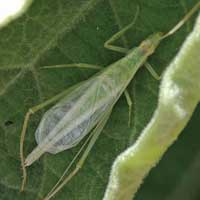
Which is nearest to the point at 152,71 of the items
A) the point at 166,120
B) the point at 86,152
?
the point at 166,120

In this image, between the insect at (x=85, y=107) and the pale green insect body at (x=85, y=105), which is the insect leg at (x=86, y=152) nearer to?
the insect at (x=85, y=107)

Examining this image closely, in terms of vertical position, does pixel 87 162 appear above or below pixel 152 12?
below

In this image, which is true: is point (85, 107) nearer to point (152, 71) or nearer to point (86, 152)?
point (86, 152)

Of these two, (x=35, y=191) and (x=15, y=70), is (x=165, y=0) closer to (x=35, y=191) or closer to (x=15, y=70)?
(x=15, y=70)

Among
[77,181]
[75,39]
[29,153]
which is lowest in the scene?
[77,181]

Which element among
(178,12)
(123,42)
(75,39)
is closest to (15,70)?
(75,39)

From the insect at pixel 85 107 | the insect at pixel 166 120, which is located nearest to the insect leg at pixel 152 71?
the insect at pixel 85 107
